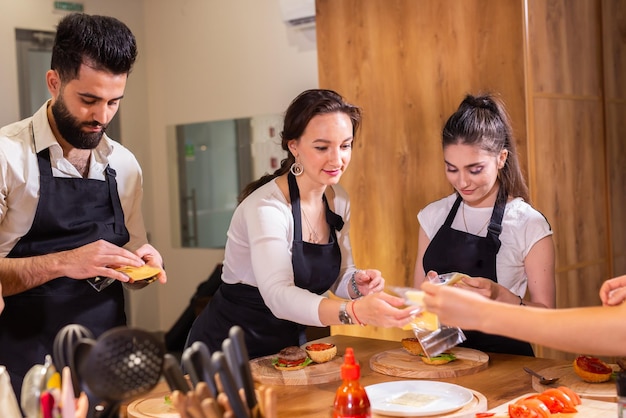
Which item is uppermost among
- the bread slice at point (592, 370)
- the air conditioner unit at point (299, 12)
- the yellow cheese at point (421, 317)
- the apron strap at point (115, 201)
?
the air conditioner unit at point (299, 12)

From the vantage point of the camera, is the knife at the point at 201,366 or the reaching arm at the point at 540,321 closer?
the knife at the point at 201,366

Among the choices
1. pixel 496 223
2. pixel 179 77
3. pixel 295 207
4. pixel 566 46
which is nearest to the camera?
pixel 295 207

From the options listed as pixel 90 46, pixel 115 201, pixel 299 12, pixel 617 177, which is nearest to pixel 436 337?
pixel 115 201

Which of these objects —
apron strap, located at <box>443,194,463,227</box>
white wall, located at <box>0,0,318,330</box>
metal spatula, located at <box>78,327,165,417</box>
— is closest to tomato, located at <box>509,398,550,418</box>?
metal spatula, located at <box>78,327,165,417</box>

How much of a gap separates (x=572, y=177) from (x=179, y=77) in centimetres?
395

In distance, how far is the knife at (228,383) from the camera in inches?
43.9

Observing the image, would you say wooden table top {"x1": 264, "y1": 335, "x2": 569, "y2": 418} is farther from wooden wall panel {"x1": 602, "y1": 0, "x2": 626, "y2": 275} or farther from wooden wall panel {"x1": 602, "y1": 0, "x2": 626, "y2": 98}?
wooden wall panel {"x1": 602, "y1": 0, "x2": 626, "y2": 98}

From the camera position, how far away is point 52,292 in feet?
7.43

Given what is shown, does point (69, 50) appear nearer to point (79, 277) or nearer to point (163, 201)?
point (79, 277)

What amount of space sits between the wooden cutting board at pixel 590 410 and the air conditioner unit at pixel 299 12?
4.19 meters

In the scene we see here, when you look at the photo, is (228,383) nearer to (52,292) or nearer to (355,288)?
(52,292)

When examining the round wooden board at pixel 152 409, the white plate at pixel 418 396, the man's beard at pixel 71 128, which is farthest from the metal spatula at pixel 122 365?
the man's beard at pixel 71 128

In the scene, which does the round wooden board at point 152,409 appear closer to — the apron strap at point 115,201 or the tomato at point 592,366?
the apron strap at point 115,201

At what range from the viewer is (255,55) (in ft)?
19.8
